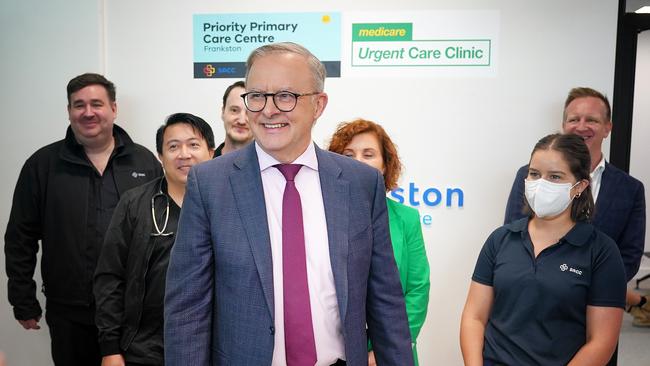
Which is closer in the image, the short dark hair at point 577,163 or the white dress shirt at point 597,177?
the short dark hair at point 577,163

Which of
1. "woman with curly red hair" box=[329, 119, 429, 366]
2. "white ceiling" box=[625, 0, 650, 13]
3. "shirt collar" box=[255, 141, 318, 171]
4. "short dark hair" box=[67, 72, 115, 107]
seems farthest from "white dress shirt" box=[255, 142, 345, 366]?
"white ceiling" box=[625, 0, 650, 13]

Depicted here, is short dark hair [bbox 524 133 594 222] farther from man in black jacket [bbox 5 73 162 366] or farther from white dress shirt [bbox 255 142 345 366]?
man in black jacket [bbox 5 73 162 366]

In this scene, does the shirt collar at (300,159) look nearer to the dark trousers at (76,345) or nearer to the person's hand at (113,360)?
the person's hand at (113,360)

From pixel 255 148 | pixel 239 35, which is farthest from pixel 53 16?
pixel 255 148

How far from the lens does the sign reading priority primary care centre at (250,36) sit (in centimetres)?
330

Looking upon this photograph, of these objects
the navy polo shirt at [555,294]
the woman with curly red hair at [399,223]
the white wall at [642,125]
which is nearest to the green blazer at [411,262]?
the woman with curly red hair at [399,223]

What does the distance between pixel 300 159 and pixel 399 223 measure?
2.70ft

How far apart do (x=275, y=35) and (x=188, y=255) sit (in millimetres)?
2317

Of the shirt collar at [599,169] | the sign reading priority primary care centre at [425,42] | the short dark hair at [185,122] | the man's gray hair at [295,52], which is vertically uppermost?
the sign reading priority primary care centre at [425,42]

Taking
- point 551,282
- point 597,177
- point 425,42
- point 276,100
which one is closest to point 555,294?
point 551,282

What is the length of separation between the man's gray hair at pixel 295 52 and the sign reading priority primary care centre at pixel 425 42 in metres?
1.89

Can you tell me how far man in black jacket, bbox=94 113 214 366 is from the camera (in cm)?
205

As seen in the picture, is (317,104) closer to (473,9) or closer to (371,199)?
(371,199)

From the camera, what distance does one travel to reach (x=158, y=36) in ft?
11.2
